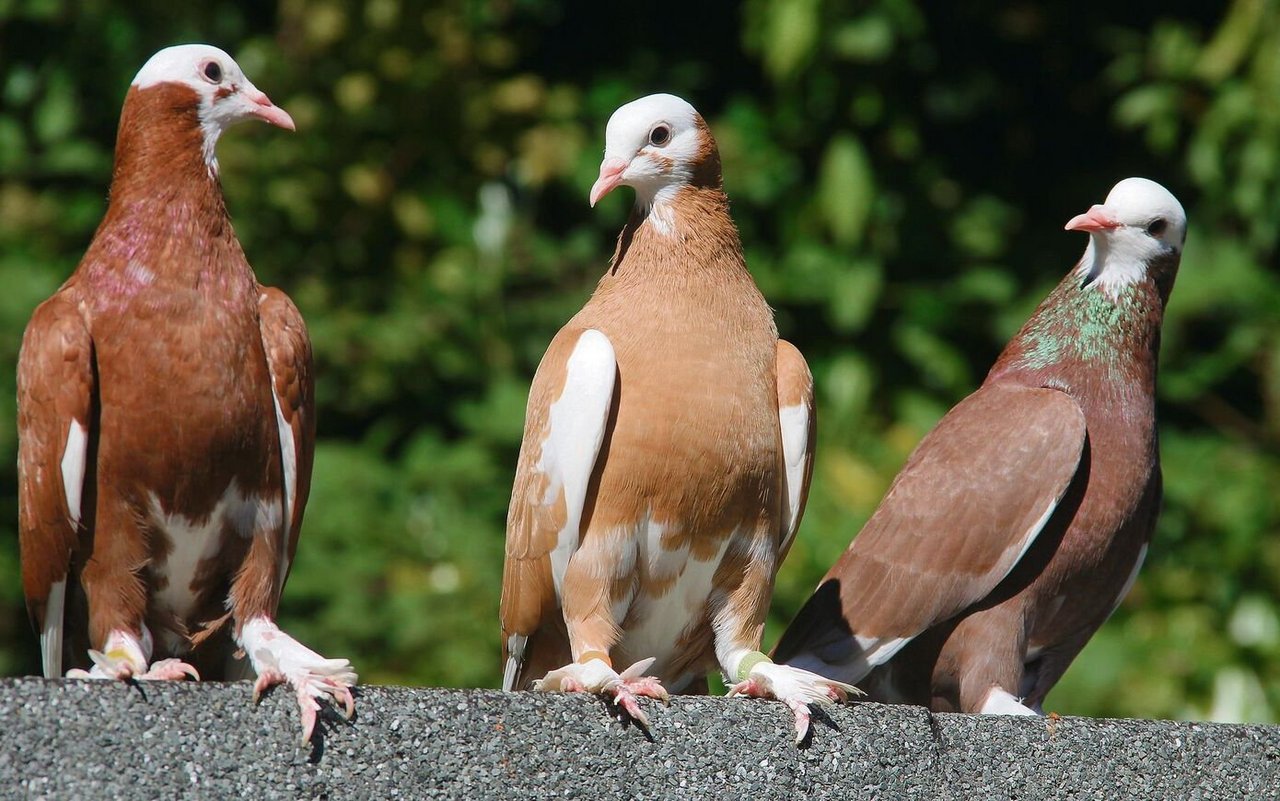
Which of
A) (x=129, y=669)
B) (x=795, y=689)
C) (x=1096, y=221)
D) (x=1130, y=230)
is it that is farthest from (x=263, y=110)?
(x=1130, y=230)

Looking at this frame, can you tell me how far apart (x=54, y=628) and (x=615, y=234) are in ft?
11.6

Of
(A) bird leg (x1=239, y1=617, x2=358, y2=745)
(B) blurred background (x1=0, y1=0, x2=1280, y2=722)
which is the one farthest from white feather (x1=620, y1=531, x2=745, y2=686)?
(B) blurred background (x1=0, y1=0, x2=1280, y2=722)

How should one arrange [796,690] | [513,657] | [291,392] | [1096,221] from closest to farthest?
1. [796,690]
2. [291,392]
3. [513,657]
4. [1096,221]

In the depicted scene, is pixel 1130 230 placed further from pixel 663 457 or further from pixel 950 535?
pixel 663 457

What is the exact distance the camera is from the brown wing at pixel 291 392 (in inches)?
110

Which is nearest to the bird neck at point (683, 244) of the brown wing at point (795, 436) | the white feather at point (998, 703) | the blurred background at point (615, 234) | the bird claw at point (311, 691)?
the brown wing at point (795, 436)

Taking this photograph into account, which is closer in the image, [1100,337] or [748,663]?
[748,663]

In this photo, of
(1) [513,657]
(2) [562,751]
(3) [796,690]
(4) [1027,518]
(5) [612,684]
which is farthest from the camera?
(4) [1027,518]

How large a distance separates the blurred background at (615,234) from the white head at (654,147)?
2.07m

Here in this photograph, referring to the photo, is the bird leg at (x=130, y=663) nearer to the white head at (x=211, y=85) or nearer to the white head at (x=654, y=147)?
the white head at (x=211, y=85)

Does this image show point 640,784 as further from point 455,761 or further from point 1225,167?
point 1225,167

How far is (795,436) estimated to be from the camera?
9.62ft

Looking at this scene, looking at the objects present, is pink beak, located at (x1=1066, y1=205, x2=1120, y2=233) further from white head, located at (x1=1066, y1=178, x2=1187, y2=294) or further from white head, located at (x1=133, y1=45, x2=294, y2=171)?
white head, located at (x1=133, y1=45, x2=294, y2=171)

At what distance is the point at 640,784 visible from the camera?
2336mm
